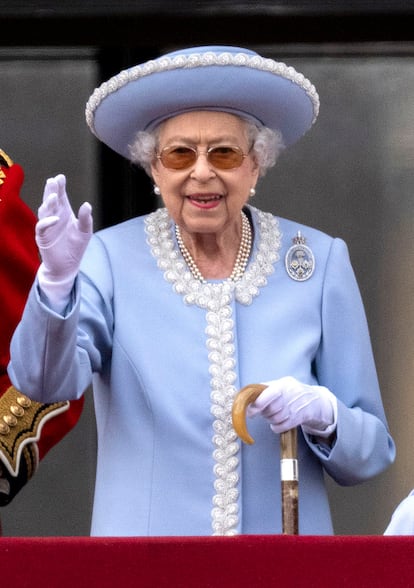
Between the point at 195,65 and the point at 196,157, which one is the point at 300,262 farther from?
the point at 195,65

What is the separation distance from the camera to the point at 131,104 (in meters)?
4.32

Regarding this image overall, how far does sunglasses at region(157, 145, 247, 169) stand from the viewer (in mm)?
4219

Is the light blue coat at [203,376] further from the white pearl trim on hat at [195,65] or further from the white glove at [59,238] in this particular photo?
the white pearl trim on hat at [195,65]

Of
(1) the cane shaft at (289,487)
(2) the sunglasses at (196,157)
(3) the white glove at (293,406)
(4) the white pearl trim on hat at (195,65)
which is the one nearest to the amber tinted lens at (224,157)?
(2) the sunglasses at (196,157)

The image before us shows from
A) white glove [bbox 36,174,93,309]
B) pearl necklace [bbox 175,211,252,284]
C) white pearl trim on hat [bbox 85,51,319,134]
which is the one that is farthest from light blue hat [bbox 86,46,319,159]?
white glove [bbox 36,174,93,309]

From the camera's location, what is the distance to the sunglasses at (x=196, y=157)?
4219mm

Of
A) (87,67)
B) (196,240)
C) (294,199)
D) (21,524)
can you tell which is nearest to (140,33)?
(87,67)

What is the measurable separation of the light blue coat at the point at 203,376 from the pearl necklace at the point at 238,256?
0.05ft

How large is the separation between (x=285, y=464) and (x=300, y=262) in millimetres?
519

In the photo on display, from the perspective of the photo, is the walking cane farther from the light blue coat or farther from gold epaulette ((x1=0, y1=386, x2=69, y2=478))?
gold epaulette ((x1=0, y1=386, x2=69, y2=478))

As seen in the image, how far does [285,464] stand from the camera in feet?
13.3

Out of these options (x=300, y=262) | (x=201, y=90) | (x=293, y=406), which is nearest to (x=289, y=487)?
(x=293, y=406)

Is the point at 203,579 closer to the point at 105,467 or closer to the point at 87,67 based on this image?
the point at 105,467

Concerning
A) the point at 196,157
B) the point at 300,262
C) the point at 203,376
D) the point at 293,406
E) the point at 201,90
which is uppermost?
the point at 201,90
